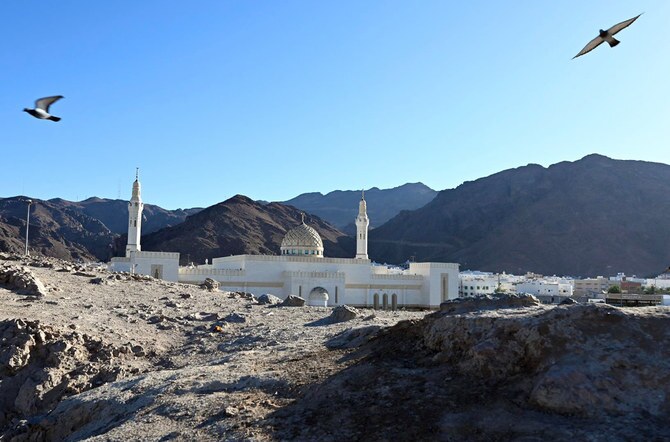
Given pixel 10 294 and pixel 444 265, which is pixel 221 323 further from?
pixel 444 265

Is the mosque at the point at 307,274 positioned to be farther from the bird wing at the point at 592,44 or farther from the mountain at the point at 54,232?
the mountain at the point at 54,232

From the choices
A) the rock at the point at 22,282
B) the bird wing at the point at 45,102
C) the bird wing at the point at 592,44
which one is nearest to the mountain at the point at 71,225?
the rock at the point at 22,282

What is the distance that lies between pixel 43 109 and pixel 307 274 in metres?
24.9

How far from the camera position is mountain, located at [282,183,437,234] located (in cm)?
17738

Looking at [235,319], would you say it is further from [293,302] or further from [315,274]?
[315,274]

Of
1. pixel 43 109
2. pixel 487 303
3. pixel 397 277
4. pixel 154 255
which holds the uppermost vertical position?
A: pixel 43 109

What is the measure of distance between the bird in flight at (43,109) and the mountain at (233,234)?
7115 centimetres

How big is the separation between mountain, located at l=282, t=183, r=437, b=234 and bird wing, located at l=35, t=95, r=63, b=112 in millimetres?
159616

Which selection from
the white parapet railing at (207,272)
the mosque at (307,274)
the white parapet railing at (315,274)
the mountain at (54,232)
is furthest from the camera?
the mountain at (54,232)

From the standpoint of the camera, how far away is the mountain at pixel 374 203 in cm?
17738

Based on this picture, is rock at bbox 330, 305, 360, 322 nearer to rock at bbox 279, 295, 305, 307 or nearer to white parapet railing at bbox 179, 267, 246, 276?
rock at bbox 279, 295, 305, 307

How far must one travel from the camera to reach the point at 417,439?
487 centimetres

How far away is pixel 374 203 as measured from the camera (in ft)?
618

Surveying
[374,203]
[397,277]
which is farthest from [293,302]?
[374,203]
